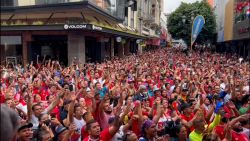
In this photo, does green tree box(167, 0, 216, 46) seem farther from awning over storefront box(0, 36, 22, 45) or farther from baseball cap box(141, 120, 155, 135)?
awning over storefront box(0, 36, 22, 45)

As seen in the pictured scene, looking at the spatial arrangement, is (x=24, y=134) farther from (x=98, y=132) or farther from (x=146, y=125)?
(x=146, y=125)

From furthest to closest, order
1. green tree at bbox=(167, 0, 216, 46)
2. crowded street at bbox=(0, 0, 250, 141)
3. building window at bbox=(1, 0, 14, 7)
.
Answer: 1. green tree at bbox=(167, 0, 216, 46)
2. crowded street at bbox=(0, 0, 250, 141)
3. building window at bbox=(1, 0, 14, 7)

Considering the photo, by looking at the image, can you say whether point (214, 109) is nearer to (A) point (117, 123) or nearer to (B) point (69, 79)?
(A) point (117, 123)

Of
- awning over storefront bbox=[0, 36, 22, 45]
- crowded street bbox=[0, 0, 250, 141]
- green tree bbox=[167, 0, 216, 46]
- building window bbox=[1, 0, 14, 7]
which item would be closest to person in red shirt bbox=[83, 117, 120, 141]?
crowded street bbox=[0, 0, 250, 141]

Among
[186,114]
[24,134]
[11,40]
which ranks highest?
[11,40]

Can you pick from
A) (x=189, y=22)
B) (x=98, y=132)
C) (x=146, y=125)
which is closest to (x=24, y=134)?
(x=98, y=132)

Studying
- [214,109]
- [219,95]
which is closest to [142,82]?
[219,95]

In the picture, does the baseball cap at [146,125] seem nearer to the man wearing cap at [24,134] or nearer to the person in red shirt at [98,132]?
the person in red shirt at [98,132]

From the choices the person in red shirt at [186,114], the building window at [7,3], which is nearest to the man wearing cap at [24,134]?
the building window at [7,3]

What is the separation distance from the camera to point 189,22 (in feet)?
155

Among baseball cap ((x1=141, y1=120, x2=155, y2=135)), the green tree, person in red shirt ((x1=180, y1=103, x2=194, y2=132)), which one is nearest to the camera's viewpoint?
baseball cap ((x1=141, y1=120, x2=155, y2=135))

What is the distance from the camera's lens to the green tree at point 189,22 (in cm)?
4688

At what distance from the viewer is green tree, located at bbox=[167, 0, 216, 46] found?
154 ft

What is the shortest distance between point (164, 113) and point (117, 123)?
2.06m
